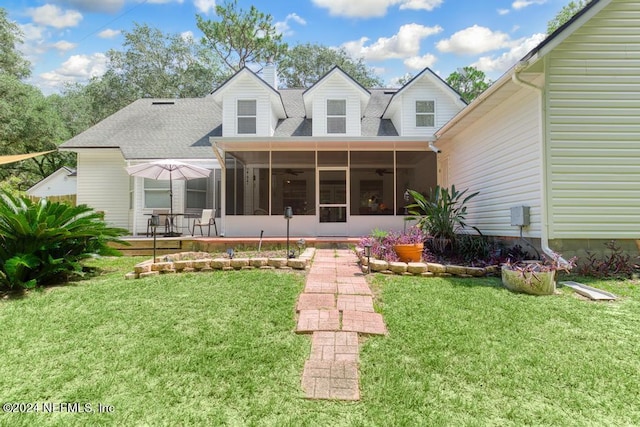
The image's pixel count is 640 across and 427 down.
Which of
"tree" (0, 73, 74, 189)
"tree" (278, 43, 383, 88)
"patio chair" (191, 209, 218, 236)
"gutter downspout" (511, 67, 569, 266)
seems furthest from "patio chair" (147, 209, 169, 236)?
"tree" (278, 43, 383, 88)

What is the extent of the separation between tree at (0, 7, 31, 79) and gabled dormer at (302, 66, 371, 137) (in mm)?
18389

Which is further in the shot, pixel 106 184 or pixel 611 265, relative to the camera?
pixel 106 184

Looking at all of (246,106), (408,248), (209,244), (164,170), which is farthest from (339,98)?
(408,248)

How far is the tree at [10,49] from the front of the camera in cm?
1791

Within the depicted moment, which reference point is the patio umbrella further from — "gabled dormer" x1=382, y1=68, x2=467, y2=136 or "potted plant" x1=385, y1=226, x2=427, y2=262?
"gabled dormer" x1=382, y1=68, x2=467, y2=136

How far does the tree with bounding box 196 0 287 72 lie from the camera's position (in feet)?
73.3

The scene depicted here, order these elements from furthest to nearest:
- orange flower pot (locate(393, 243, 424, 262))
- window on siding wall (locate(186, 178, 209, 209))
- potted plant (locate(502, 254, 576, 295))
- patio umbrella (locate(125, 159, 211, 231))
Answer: window on siding wall (locate(186, 178, 209, 209)) < patio umbrella (locate(125, 159, 211, 231)) < orange flower pot (locate(393, 243, 424, 262)) < potted plant (locate(502, 254, 576, 295))

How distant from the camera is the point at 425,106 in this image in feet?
38.7

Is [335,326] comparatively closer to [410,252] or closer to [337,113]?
[410,252]

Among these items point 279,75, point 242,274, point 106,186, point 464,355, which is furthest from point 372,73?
point 464,355

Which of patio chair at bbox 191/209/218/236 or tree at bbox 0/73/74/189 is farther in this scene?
tree at bbox 0/73/74/189

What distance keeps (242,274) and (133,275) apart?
179cm

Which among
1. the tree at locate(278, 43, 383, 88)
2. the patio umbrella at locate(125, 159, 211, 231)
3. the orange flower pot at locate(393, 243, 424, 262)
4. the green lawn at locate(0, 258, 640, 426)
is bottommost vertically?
the green lawn at locate(0, 258, 640, 426)

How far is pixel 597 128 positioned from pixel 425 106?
6760mm
